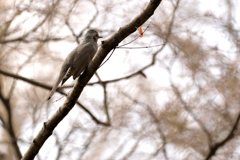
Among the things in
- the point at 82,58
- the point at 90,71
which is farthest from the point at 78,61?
the point at 90,71

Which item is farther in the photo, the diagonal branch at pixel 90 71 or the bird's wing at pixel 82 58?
the bird's wing at pixel 82 58

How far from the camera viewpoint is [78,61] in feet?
8.59

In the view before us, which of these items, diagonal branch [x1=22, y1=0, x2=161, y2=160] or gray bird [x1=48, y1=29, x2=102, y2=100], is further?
gray bird [x1=48, y1=29, x2=102, y2=100]

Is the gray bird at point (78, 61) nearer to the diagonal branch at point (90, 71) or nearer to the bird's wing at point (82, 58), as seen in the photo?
the bird's wing at point (82, 58)

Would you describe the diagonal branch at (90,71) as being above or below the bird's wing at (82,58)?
below

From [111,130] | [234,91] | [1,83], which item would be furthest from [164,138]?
[1,83]

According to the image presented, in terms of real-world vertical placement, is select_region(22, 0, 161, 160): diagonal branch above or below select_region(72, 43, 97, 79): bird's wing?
below

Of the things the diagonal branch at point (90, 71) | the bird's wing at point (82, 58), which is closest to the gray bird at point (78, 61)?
the bird's wing at point (82, 58)

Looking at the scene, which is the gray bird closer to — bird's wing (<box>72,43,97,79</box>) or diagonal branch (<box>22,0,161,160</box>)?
bird's wing (<box>72,43,97,79</box>)

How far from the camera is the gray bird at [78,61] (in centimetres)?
255

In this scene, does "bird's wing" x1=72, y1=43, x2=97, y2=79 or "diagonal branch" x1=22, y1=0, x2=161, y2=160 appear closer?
A: "diagonal branch" x1=22, y1=0, x2=161, y2=160

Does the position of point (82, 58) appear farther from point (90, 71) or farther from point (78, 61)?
point (90, 71)

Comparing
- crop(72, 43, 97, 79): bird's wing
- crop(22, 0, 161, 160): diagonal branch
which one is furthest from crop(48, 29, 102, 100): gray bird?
crop(22, 0, 161, 160): diagonal branch

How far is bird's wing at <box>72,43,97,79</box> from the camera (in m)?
2.53
